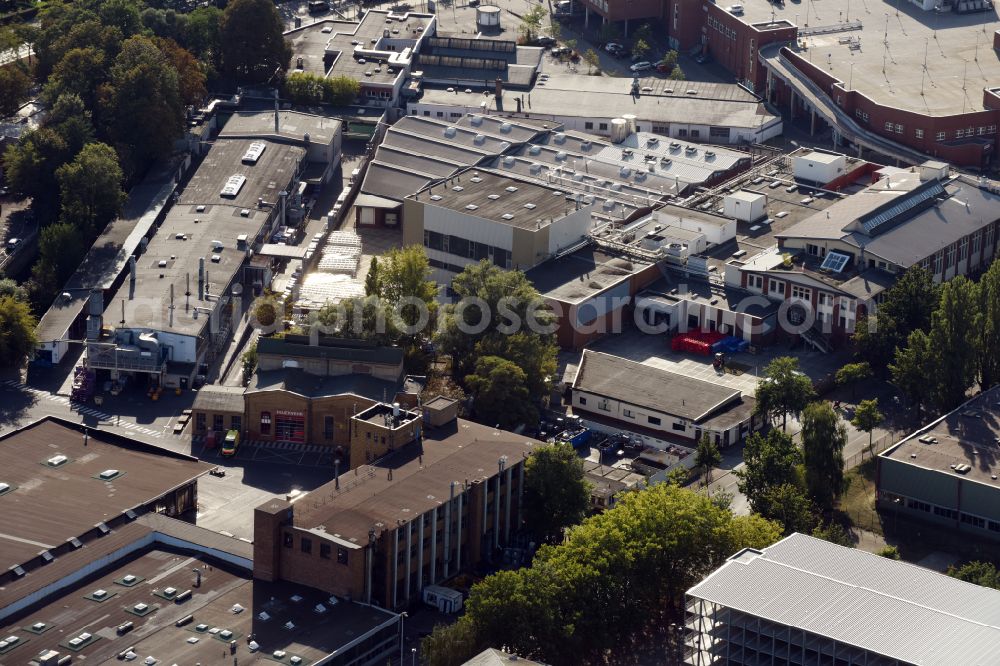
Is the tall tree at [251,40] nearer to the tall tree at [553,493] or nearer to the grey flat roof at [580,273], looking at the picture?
the grey flat roof at [580,273]

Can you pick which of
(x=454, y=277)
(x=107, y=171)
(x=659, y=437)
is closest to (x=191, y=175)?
(x=107, y=171)

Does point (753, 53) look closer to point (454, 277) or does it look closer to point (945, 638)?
point (454, 277)

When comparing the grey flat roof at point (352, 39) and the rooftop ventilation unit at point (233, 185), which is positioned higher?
the grey flat roof at point (352, 39)

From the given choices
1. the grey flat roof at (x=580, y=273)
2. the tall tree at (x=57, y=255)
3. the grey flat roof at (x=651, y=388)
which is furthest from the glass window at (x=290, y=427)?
the tall tree at (x=57, y=255)

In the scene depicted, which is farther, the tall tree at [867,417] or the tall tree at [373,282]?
the tall tree at [373,282]

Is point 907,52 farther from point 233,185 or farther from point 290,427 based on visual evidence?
point 290,427

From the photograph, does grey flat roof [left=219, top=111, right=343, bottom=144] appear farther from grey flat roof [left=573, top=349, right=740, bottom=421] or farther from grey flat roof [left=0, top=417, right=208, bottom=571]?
grey flat roof [left=0, top=417, right=208, bottom=571]

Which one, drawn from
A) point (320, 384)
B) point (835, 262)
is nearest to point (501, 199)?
point (835, 262)
